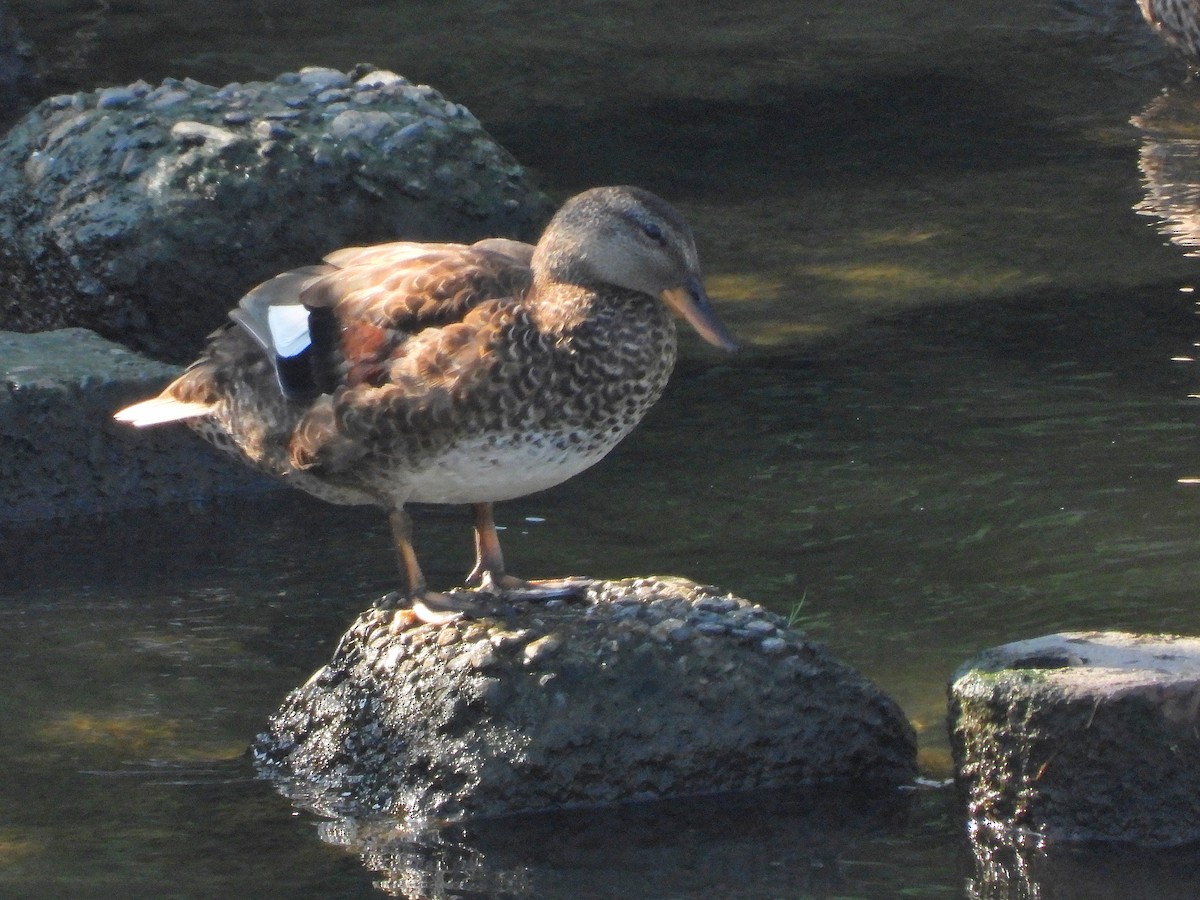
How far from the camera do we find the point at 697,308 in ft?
17.3

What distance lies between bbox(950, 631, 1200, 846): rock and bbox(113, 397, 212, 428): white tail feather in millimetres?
2267

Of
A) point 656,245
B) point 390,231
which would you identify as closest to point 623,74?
point 390,231

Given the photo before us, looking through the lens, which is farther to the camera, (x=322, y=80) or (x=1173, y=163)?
(x=1173, y=163)

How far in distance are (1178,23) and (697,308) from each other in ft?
26.9

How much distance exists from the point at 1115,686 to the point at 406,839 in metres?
1.72

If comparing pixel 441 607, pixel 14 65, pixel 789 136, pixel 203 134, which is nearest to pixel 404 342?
pixel 441 607

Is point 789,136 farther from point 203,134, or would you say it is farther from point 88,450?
A: point 88,450

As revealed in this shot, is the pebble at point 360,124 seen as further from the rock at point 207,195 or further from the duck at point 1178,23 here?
Answer: the duck at point 1178,23

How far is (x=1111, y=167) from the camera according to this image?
10.9 meters

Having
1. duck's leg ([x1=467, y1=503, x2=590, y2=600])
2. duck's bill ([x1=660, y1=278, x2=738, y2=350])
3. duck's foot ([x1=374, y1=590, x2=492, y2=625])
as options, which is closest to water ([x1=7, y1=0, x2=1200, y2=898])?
duck's foot ([x1=374, y1=590, x2=492, y2=625])

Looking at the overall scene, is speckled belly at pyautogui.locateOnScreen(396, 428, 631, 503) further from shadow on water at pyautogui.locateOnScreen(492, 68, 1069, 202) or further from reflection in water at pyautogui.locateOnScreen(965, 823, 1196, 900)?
shadow on water at pyautogui.locateOnScreen(492, 68, 1069, 202)

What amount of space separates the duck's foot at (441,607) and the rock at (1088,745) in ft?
4.22

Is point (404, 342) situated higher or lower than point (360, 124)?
higher

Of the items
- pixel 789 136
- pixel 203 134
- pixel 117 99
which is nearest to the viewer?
pixel 203 134
